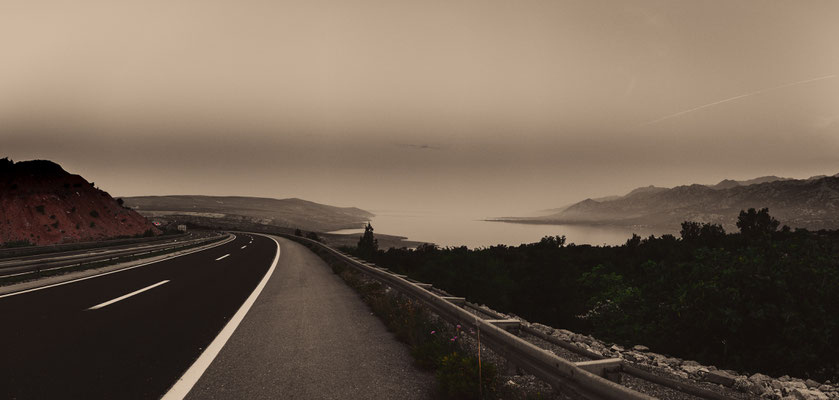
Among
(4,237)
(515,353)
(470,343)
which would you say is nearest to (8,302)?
(470,343)

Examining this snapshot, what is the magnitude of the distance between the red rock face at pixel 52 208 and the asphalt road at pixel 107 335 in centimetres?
3981

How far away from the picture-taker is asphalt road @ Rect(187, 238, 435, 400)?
3.59 metres

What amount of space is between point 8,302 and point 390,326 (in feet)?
27.2

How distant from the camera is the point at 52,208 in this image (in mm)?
39719

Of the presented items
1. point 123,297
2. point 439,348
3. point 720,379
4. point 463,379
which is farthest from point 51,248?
point 720,379

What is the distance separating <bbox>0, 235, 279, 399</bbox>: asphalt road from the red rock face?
3981 centimetres

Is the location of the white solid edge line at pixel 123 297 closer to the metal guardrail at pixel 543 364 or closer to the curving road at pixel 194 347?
the curving road at pixel 194 347

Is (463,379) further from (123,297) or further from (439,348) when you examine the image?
(123,297)

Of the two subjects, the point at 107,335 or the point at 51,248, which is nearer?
the point at 107,335

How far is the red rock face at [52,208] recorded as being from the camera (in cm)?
3641

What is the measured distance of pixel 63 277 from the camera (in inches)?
467

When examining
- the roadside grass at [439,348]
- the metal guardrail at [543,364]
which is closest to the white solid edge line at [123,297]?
the roadside grass at [439,348]

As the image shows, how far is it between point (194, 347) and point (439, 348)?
3.28m

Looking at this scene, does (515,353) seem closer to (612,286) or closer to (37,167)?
(612,286)
